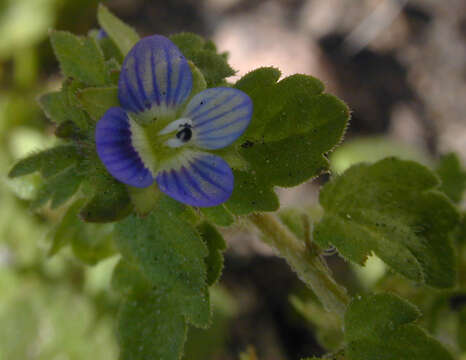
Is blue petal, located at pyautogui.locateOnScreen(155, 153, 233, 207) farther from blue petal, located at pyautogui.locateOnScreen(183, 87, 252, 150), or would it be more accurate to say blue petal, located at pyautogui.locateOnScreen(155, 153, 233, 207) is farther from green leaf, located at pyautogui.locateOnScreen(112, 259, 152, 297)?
green leaf, located at pyautogui.locateOnScreen(112, 259, 152, 297)

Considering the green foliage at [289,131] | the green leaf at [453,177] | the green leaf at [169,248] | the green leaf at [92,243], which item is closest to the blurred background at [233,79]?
the green leaf at [92,243]

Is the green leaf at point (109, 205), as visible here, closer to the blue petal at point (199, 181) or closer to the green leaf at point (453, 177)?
the blue petal at point (199, 181)

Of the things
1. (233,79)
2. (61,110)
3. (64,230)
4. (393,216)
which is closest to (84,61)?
(61,110)

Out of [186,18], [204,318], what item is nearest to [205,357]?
[204,318]

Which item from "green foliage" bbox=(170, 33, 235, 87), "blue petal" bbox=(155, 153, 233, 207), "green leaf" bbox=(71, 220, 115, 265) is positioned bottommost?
"green leaf" bbox=(71, 220, 115, 265)

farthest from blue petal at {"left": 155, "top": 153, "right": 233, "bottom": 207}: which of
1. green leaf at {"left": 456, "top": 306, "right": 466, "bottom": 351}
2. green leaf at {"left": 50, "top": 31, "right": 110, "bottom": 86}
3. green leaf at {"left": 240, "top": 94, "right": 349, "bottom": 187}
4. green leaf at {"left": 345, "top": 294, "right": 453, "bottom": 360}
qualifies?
green leaf at {"left": 456, "top": 306, "right": 466, "bottom": 351}
